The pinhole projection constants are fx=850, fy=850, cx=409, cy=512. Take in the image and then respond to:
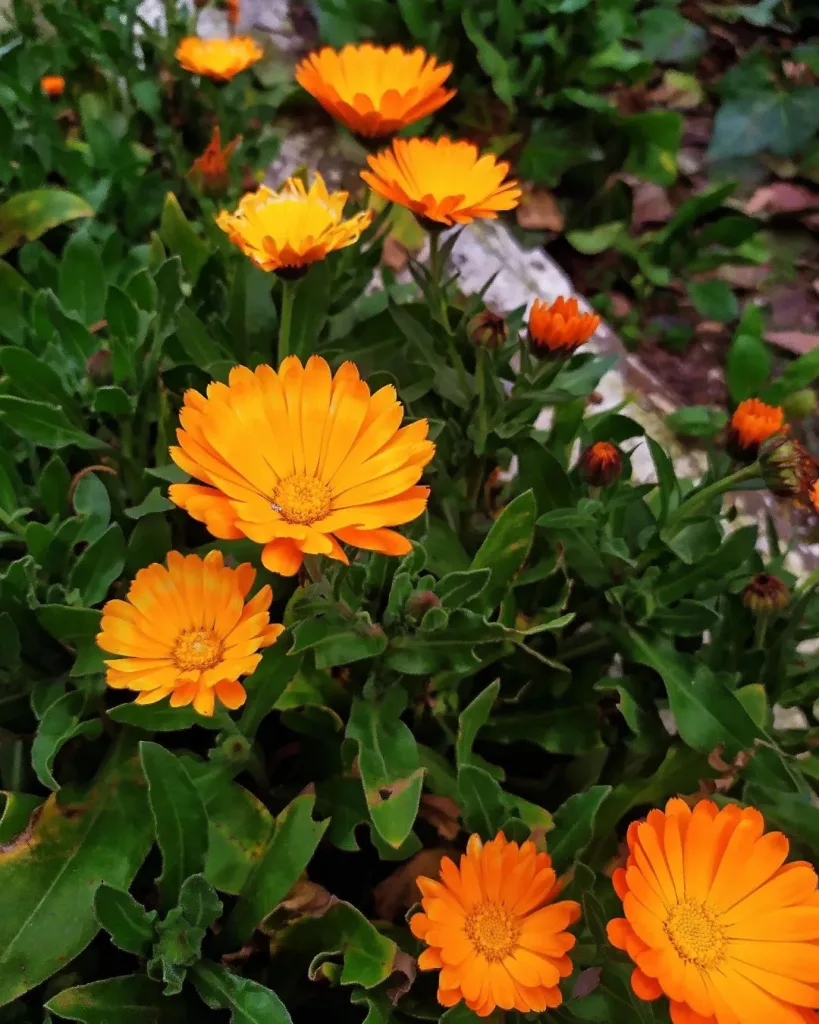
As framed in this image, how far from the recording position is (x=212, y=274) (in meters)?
1.43

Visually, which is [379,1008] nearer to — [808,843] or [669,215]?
[808,843]

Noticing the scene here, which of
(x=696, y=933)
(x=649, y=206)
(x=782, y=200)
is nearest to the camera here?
(x=696, y=933)

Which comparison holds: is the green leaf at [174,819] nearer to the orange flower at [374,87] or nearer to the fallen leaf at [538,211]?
the orange flower at [374,87]

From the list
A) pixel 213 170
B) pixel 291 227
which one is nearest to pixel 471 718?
pixel 291 227

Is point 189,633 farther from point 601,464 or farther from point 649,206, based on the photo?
point 649,206

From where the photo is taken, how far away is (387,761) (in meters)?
0.95

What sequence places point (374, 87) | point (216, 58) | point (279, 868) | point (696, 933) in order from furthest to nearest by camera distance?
point (216, 58), point (374, 87), point (279, 868), point (696, 933)

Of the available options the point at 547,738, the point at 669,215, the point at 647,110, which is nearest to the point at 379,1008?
the point at 547,738

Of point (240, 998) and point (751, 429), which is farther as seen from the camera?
point (751, 429)

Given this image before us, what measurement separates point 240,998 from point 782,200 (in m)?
2.62

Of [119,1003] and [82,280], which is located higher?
[82,280]

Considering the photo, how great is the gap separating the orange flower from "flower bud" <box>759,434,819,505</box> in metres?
0.64

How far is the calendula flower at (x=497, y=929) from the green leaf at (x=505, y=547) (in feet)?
1.05

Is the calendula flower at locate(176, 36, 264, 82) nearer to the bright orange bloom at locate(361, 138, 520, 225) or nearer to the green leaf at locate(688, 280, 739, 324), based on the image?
the bright orange bloom at locate(361, 138, 520, 225)
